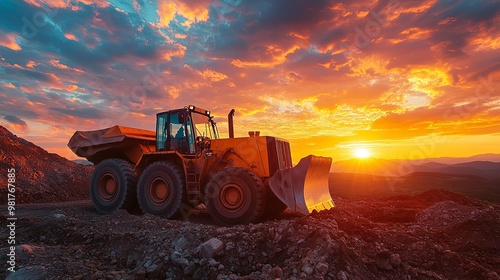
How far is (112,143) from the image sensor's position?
1013cm

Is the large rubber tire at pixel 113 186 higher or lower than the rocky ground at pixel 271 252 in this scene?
higher

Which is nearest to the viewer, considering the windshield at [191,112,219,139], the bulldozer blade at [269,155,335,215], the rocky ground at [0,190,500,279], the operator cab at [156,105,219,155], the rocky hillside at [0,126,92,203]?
the rocky ground at [0,190,500,279]

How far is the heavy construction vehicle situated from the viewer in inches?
283

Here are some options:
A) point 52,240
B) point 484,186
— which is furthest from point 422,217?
point 484,186

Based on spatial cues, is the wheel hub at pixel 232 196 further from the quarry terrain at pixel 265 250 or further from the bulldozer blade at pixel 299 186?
the quarry terrain at pixel 265 250

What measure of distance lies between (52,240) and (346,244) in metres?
5.55

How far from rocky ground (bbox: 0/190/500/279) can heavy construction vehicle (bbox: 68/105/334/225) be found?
4.61 ft

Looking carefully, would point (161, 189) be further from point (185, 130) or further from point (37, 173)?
point (37, 173)

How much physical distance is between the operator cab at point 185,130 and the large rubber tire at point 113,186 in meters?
1.33

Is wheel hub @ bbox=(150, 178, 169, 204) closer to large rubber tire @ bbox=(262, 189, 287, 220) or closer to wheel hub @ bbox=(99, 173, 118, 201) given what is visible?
wheel hub @ bbox=(99, 173, 118, 201)

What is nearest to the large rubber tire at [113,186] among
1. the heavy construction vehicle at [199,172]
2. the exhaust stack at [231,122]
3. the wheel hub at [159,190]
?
the heavy construction vehicle at [199,172]

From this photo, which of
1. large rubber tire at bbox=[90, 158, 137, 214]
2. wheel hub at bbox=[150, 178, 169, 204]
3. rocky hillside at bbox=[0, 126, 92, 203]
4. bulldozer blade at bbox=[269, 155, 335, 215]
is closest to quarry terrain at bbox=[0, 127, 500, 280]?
bulldozer blade at bbox=[269, 155, 335, 215]

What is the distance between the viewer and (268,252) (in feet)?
15.2

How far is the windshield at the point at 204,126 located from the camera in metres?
9.23
